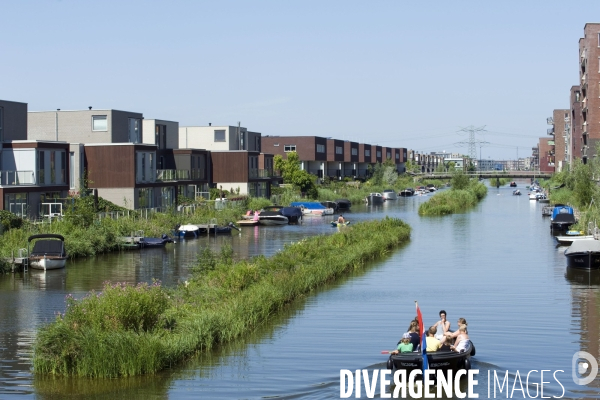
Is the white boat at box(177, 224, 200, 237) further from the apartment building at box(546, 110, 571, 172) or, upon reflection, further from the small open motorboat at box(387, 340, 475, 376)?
the apartment building at box(546, 110, 571, 172)

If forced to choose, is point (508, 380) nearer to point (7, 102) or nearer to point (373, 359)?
point (373, 359)

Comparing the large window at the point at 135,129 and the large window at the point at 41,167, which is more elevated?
the large window at the point at 135,129

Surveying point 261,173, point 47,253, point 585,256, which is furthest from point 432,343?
point 261,173

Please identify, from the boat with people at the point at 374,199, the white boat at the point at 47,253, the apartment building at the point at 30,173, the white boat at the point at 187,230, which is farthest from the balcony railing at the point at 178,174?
the boat with people at the point at 374,199

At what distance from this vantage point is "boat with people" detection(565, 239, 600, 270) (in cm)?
3638

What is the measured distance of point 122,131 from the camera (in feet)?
213

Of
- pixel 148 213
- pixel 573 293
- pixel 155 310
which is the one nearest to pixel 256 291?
pixel 155 310

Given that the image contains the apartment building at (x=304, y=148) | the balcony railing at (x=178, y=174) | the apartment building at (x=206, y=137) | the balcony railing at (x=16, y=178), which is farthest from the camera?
the apartment building at (x=304, y=148)

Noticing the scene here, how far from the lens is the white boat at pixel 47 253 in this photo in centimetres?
3631

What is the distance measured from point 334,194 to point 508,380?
7877 centimetres

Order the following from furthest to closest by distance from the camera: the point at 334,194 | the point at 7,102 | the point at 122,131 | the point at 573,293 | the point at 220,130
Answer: the point at 334,194
the point at 220,130
the point at 122,131
the point at 7,102
the point at 573,293

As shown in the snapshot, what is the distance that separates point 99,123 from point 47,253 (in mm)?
28002

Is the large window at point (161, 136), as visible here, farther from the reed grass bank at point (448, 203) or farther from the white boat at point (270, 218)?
the reed grass bank at point (448, 203)

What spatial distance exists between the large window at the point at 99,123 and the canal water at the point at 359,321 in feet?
62.6
